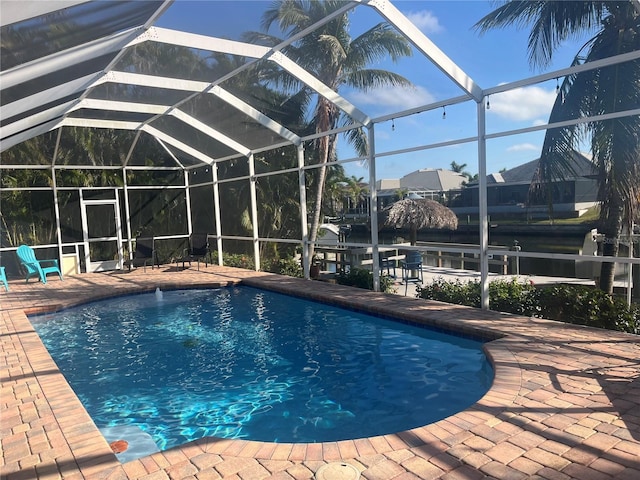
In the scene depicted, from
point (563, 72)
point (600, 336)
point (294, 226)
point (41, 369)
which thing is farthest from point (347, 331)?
point (294, 226)

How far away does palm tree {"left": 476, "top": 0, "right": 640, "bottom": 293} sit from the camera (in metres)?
6.46

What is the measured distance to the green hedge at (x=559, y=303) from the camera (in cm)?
554

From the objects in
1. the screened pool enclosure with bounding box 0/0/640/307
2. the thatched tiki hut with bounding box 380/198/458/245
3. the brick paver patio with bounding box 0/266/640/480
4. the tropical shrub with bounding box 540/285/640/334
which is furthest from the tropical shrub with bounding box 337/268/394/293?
the thatched tiki hut with bounding box 380/198/458/245

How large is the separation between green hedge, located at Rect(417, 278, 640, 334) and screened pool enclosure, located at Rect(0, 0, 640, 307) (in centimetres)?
47

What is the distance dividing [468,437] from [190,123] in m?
9.25

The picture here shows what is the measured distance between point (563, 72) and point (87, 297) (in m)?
9.05

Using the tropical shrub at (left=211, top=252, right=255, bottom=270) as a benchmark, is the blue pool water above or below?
below

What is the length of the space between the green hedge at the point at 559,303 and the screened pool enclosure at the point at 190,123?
47cm

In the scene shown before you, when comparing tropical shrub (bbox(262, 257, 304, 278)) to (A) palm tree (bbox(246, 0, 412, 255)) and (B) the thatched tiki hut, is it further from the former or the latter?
(B) the thatched tiki hut

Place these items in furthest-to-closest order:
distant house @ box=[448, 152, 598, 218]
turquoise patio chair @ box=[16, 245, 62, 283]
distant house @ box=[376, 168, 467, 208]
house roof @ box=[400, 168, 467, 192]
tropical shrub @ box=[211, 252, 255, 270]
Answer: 1. house roof @ box=[400, 168, 467, 192]
2. distant house @ box=[376, 168, 467, 208]
3. distant house @ box=[448, 152, 598, 218]
4. tropical shrub @ box=[211, 252, 255, 270]
5. turquoise patio chair @ box=[16, 245, 62, 283]

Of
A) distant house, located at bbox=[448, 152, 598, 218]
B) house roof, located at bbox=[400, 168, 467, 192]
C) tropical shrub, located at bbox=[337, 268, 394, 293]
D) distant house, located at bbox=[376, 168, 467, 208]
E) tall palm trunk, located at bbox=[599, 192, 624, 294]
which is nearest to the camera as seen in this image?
tall palm trunk, located at bbox=[599, 192, 624, 294]

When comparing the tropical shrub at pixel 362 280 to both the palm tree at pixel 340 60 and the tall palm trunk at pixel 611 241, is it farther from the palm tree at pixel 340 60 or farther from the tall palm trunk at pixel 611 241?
the tall palm trunk at pixel 611 241

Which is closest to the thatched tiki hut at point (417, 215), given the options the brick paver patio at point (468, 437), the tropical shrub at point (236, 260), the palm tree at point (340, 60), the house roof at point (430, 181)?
the palm tree at point (340, 60)

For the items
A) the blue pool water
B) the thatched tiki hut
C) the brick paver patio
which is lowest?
the blue pool water
